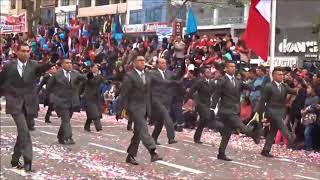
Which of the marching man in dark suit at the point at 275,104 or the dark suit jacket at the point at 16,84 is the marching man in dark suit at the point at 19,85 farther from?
the marching man in dark suit at the point at 275,104

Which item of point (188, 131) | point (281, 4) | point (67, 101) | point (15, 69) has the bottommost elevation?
point (188, 131)

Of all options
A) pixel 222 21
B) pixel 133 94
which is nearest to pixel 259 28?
pixel 133 94

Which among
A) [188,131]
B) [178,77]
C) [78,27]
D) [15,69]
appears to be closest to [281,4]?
[78,27]

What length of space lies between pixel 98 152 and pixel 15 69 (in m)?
2.95

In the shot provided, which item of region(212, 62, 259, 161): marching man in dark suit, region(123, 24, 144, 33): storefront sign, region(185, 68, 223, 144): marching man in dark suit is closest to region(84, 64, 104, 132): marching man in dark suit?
region(185, 68, 223, 144): marching man in dark suit

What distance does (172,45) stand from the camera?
22.5 metres

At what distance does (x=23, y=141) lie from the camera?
379 inches

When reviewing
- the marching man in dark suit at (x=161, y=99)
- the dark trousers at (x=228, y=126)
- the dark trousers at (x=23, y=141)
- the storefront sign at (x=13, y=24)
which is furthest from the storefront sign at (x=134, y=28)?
the dark trousers at (x=23, y=141)

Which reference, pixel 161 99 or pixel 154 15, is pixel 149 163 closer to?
pixel 161 99

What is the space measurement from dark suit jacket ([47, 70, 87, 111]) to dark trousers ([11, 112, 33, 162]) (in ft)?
12.2

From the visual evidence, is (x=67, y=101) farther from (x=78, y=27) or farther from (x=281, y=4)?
(x=281, y=4)

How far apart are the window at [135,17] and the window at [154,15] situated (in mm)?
1459

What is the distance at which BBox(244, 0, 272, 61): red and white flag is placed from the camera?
16406mm

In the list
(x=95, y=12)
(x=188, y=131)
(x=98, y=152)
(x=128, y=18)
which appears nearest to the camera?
(x=98, y=152)
